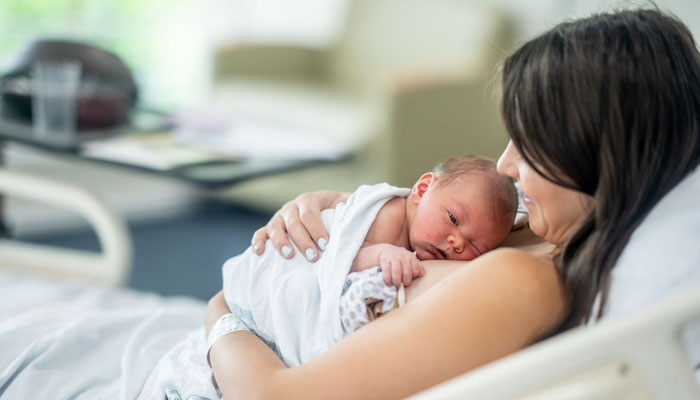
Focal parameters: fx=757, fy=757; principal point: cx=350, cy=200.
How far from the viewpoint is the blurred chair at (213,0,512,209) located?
3168mm

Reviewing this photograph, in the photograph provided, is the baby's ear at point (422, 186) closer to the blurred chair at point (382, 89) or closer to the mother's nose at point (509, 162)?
the mother's nose at point (509, 162)

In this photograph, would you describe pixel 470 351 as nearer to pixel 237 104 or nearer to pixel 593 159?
pixel 593 159

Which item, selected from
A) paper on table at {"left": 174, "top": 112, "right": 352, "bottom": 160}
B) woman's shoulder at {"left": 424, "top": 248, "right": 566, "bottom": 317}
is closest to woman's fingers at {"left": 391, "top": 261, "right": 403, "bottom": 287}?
woman's shoulder at {"left": 424, "top": 248, "right": 566, "bottom": 317}

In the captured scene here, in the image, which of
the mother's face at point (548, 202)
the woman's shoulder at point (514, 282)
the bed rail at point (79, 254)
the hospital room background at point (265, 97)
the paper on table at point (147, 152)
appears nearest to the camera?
the woman's shoulder at point (514, 282)

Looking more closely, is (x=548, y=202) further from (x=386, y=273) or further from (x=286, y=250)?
(x=286, y=250)

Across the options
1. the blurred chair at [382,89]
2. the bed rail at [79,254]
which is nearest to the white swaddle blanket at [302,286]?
the bed rail at [79,254]

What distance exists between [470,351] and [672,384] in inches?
8.7

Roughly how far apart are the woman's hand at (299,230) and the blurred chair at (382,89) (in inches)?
53.4

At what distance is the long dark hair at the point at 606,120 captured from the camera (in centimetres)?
91

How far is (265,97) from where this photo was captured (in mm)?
3850

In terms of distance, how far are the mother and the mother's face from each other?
0.01m

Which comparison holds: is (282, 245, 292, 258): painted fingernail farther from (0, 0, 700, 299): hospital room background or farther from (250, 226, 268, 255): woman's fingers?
(0, 0, 700, 299): hospital room background

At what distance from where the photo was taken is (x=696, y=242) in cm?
93

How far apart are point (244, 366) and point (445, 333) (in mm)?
289
